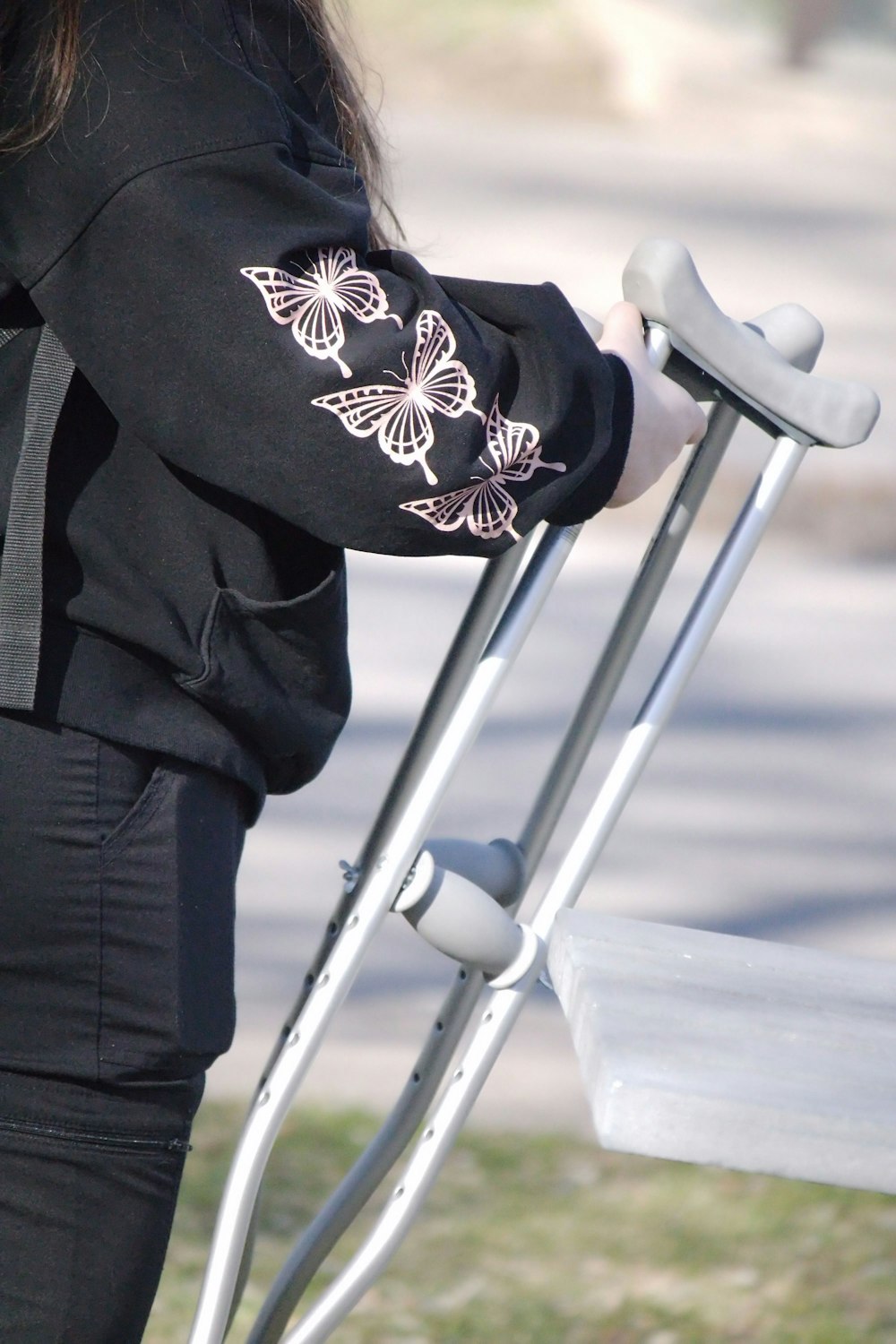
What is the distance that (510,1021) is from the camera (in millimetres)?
1573

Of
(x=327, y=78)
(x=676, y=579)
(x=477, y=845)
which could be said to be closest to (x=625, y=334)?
(x=327, y=78)

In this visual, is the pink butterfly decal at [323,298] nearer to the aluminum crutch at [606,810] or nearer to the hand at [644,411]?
the hand at [644,411]

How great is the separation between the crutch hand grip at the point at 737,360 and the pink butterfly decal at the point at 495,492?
0.65 ft

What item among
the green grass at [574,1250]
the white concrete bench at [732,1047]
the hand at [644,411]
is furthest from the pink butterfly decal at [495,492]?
the green grass at [574,1250]

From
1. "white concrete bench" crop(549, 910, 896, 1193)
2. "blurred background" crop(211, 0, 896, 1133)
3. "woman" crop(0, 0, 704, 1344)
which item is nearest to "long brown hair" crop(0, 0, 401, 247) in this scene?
"woman" crop(0, 0, 704, 1344)

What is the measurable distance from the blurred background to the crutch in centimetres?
51

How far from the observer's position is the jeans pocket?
1422 millimetres

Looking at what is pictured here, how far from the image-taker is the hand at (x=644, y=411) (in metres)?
1.49

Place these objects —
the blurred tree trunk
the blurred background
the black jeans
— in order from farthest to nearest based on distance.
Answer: the blurred tree trunk < the blurred background < the black jeans

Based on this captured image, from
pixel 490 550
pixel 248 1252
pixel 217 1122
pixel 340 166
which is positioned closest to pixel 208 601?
pixel 490 550

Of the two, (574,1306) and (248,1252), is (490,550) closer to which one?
(248,1252)

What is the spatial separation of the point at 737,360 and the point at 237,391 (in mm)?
448

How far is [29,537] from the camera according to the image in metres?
1.36

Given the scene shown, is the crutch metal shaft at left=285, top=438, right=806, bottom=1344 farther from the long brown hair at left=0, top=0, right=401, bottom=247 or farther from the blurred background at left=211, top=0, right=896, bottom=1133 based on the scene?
the blurred background at left=211, top=0, right=896, bottom=1133
